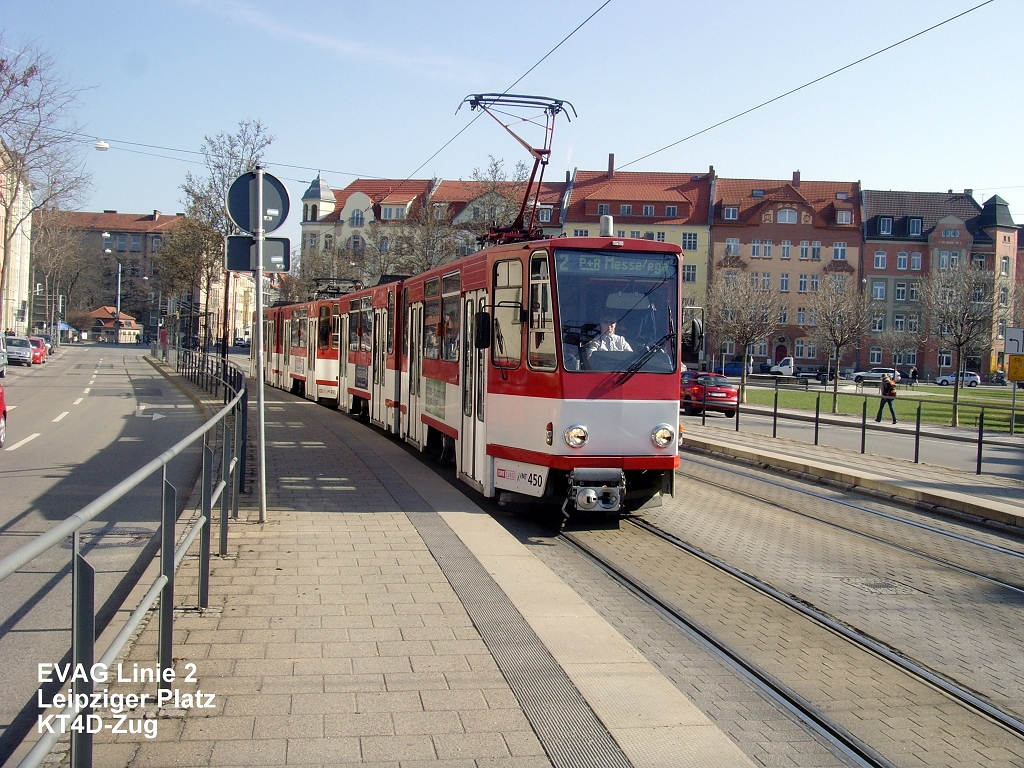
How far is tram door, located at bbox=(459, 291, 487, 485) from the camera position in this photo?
11250 mm

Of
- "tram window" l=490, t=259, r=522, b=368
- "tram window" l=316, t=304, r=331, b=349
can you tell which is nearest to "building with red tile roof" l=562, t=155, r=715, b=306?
"tram window" l=316, t=304, r=331, b=349

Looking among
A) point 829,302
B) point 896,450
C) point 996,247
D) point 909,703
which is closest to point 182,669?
point 909,703

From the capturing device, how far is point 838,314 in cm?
4769

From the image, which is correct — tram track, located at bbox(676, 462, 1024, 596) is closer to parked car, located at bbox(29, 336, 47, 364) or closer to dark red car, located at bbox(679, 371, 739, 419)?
dark red car, located at bbox(679, 371, 739, 419)

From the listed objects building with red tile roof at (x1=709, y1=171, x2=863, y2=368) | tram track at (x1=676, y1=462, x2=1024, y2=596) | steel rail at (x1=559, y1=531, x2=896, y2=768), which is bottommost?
tram track at (x1=676, y1=462, x2=1024, y2=596)

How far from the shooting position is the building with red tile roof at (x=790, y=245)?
252ft

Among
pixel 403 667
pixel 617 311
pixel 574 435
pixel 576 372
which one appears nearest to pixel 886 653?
pixel 403 667

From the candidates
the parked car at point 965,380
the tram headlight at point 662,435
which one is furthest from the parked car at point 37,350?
the parked car at point 965,380

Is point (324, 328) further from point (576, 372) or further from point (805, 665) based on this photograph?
point (805, 665)

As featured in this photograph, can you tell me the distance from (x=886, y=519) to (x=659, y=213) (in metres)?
68.9

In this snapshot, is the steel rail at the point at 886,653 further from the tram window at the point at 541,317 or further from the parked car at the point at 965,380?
the parked car at the point at 965,380

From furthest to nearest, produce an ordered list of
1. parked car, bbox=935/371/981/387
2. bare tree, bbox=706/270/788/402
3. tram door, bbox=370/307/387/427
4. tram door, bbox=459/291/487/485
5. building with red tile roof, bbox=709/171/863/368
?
building with red tile roof, bbox=709/171/863/368 → parked car, bbox=935/371/981/387 → bare tree, bbox=706/270/788/402 → tram door, bbox=370/307/387/427 → tram door, bbox=459/291/487/485

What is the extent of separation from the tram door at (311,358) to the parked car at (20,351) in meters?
28.1

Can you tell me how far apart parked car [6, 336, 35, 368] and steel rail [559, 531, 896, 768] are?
50698 mm
